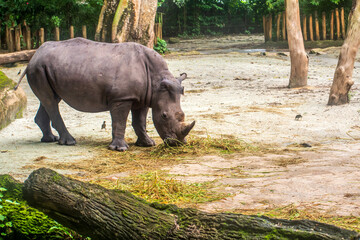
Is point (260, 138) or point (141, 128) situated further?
point (260, 138)

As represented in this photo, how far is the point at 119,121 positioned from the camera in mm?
6703

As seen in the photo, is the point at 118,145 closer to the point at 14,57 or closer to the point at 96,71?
the point at 96,71

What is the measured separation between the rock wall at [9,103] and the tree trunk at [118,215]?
5.41 meters

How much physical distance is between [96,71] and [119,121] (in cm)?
72

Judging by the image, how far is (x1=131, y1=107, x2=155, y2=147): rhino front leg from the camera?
274 inches

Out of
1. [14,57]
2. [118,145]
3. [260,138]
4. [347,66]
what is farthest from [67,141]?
[14,57]

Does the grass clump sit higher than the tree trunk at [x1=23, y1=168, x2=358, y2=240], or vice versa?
the tree trunk at [x1=23, y1=168, x2=358, y2=240]

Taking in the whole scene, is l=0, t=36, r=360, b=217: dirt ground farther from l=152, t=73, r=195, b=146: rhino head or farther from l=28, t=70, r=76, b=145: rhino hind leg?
l=152, t=73, r=195, b=146: rhino head

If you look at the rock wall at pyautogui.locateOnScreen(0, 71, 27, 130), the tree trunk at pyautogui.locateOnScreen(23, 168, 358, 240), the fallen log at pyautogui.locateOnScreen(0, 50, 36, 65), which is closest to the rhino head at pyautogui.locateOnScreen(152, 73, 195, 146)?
the rock wall at pyautogui.locateOnScreen(0, 71, 27, 130)

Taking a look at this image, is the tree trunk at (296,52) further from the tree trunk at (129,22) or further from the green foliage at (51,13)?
the green foliage at (51,13)

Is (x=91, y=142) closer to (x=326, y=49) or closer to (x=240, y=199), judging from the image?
(x=240, y=199)

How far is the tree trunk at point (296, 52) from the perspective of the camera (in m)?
11.6

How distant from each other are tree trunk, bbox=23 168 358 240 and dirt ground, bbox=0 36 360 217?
1.05m

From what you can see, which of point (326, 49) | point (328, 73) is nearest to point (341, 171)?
point (328, 73)
